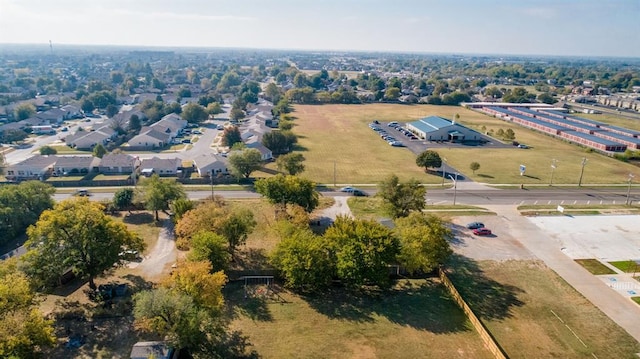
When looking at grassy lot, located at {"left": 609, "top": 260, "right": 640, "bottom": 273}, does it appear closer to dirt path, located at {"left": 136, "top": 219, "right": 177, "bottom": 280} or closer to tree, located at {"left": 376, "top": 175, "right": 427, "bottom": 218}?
tree, located at {"left": 376, "top": 175, "right": 427, "bottom": 218}

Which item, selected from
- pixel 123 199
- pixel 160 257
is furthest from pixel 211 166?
pixel 160 257

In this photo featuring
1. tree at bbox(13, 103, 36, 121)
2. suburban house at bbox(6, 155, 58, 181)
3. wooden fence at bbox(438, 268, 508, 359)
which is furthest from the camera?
tree at bbox(13, 103, 36, 121)

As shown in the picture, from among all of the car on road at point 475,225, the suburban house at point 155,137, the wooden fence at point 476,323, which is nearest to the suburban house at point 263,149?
the suburban house at point 155,137

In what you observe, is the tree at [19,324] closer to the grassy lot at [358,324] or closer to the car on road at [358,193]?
the grassy lot at [358,324]

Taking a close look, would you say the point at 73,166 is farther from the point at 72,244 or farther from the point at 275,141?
the point at 72,244

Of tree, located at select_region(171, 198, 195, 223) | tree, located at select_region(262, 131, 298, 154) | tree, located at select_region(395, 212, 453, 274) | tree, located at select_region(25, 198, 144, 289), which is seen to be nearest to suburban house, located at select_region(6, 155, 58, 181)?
tree, located at select_region(171, 198, 195, 223)

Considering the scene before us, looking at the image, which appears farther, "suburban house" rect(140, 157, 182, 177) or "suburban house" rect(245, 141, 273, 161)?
"suburban house" rect(245, 141, 273, 161)

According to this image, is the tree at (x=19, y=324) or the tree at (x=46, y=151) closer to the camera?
the tree at (x=19, y=324)
